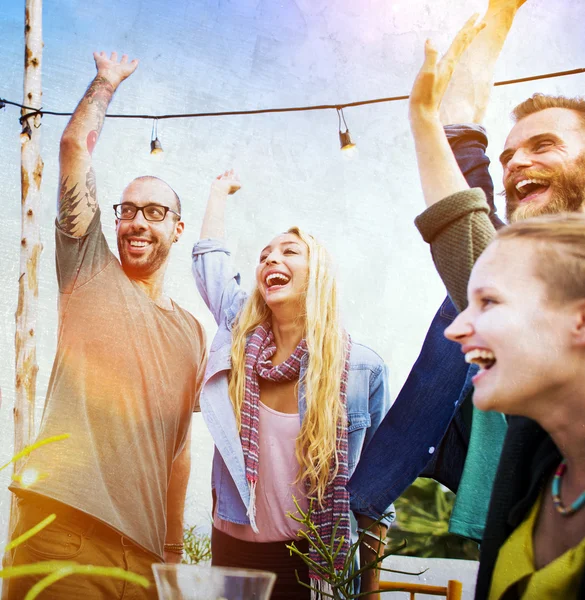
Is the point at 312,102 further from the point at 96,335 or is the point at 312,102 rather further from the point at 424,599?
the point at 424,599

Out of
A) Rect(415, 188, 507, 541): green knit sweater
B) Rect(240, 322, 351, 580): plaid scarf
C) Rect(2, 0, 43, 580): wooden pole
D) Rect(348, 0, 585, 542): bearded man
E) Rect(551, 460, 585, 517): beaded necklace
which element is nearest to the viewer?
Rect(551, 460, 585, 517): beaded necklace

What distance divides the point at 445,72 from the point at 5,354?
58.9 inches

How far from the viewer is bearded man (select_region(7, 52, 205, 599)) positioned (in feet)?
6.11

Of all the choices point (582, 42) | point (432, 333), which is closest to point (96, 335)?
point (432, 333)

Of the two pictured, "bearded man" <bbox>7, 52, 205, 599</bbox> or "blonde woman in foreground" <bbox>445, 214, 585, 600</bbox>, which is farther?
"bearded man" <bbox>7, 52, 205, 599</bbox>

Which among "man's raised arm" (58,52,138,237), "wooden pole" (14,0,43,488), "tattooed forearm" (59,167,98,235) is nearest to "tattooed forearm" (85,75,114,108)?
"man's raised arm" (58,52,138,237)

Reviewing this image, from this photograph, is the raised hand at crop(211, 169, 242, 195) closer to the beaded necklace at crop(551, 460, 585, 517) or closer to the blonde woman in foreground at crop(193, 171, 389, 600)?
the blonde woman in foreground at crop(193, 171, 389, 600)

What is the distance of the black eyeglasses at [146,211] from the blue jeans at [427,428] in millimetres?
881

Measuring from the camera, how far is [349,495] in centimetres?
188

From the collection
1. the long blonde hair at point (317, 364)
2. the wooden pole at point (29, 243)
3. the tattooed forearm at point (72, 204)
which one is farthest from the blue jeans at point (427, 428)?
the tattooed forearm at point (72, 204)

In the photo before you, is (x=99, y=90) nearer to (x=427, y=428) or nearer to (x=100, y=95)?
(x=100, y=95)

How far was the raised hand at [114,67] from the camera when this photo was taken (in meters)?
2.26

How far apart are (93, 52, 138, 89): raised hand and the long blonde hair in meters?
0.75

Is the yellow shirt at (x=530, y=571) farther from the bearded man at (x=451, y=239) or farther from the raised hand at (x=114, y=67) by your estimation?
the raised hand at (x=114, y=67)
